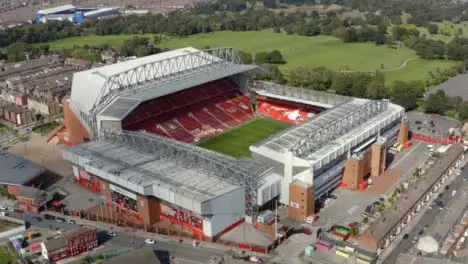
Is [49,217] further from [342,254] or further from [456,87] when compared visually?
[456,87]

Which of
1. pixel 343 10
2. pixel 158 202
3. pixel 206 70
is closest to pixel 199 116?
pixel 206 70

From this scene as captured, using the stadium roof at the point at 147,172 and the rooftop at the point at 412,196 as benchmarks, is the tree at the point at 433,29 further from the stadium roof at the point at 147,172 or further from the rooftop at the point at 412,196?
the stadium roof at the point at 147,172

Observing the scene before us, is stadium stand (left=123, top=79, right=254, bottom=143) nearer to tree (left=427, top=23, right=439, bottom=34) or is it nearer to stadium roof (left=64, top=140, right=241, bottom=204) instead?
stadium roof (left=64, top=140, right=241, bottom=204)

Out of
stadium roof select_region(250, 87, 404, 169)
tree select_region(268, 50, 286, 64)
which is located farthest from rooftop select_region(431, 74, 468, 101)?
tree select_region(268, 50, 286, 64)

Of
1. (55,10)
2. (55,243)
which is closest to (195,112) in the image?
(55,243)

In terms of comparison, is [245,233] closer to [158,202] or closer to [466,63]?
[158,202]

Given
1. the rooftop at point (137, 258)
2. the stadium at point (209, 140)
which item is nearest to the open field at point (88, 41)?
the stadium at point (209, 140)
